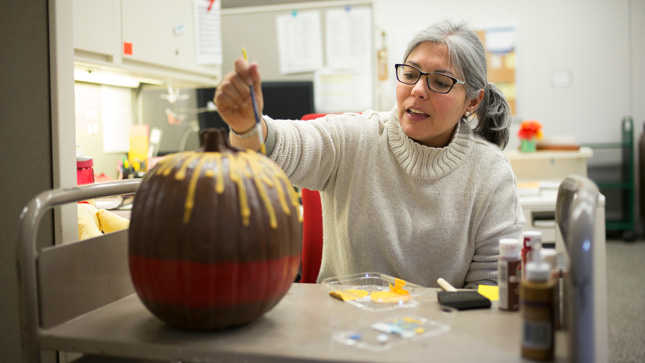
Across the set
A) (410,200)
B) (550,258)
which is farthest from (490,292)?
(410,200)

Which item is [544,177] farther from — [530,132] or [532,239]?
[532,239]

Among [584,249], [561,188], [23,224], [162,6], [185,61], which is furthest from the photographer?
[185,61]

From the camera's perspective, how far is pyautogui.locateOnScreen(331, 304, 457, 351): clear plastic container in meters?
0.64

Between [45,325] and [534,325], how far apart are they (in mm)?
587

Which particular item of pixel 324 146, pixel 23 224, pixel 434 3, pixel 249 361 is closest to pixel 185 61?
pixel 324 146

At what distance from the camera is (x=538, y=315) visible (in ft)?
1.95

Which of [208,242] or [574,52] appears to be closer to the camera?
[208,242]

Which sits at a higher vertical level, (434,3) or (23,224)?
(434,3)

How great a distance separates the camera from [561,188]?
80 centimetres

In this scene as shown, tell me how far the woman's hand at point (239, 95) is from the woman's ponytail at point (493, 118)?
68 centimetres

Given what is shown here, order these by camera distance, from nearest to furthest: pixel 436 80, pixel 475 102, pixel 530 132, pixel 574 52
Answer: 1. pixel 436 80
2. pixel 475 102
3. pixel 530 132
4. pixel 574 52

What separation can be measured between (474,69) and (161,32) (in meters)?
1.13

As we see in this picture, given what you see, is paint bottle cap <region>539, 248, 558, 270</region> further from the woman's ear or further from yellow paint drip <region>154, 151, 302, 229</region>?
the woman's ear

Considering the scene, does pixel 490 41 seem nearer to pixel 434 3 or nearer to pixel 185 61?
pixel 434 3
